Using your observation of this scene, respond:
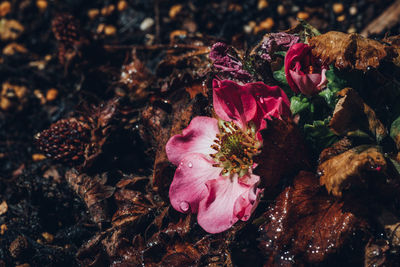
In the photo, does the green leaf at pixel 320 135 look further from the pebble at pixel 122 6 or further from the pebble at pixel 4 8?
the pebble at pixel 4 8

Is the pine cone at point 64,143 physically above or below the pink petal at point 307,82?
below

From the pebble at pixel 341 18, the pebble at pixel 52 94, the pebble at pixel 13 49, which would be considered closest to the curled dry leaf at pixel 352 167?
the pebble at pixel 341 18

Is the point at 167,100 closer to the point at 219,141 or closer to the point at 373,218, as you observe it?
the point at 219,141

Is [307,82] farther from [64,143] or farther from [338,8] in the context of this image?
[338,8]

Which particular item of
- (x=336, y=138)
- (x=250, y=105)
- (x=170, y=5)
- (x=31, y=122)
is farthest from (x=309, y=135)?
(x=31, y=122)

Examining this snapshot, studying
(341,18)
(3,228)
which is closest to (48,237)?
(3,228)
